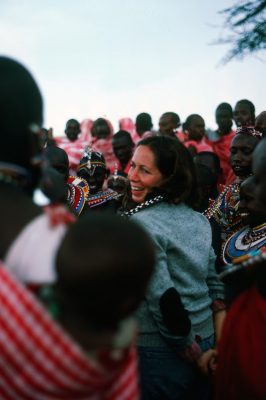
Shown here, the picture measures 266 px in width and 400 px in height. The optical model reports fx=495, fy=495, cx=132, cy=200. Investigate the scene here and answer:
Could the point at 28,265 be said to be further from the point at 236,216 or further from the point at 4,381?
the point at 236,216

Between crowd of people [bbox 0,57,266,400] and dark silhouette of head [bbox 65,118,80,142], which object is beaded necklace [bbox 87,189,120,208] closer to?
crowd of people [bbox 0,57,266,400]

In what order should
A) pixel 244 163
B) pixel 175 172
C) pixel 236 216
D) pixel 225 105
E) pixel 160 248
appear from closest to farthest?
1. pixel 160 248
2. pixel 175 172
3. pixel 236 216
4. pixel 244 163
5. pixel 225 105

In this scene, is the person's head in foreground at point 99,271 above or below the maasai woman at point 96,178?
above

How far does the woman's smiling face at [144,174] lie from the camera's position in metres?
2.57

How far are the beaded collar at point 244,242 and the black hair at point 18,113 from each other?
177cm

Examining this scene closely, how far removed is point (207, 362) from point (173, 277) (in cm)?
43

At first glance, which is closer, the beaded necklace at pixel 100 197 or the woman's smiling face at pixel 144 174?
the woman's smiling face at pixel 144 174

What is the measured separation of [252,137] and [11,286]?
3.20 m

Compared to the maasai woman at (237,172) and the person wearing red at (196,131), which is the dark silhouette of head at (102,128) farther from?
the maasai woman at (237,172)

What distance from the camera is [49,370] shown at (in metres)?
1.03

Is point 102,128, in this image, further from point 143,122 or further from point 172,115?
point 172,115

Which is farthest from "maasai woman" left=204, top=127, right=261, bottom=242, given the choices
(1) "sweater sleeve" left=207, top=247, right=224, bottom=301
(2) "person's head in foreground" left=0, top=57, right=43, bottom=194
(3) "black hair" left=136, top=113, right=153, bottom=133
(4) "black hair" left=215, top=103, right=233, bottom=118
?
(3) "black hair" left=136, top=113, right=153, bottom=133

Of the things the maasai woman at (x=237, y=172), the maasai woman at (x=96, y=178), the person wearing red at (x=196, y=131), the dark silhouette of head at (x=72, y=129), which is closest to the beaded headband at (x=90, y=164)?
the maasai woman at (x=96, y=178)

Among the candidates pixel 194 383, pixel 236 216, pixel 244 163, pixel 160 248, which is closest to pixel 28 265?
pixel 160 248
